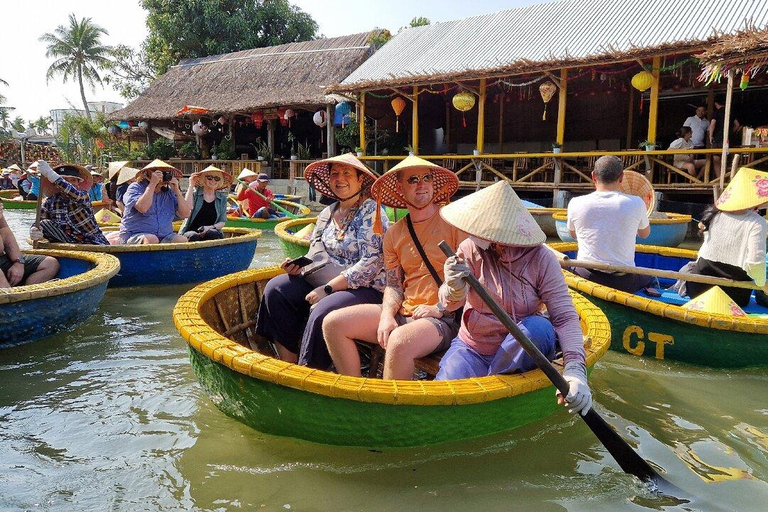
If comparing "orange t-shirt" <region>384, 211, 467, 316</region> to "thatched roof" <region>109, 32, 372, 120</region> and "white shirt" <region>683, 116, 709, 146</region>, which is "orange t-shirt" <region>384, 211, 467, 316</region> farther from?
"thatched roof" <region>109, 32, 372, 120</region>

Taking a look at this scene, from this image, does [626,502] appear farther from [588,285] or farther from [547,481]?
[588,285]

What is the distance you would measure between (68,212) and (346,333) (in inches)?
156

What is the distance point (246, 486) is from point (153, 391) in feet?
4.45

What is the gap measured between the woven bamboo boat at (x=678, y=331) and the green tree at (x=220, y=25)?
2425 centimetres

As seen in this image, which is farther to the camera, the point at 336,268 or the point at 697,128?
the point at 697,128

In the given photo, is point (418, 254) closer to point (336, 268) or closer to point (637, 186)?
point (336, 268)

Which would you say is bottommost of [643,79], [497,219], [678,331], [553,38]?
[678,331]

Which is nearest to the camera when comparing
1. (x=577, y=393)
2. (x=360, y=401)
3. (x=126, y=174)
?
(x=577, y=393)

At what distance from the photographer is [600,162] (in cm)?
397

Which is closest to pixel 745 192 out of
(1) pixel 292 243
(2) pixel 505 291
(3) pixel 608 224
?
(3) pixel 608 224

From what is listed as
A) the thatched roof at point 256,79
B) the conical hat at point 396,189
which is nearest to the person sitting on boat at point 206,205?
the conical hat at point 396,189

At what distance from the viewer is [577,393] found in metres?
2.12

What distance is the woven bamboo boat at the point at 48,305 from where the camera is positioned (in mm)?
3785

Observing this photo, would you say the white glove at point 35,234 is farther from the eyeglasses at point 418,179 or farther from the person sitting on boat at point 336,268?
the eyeglasses at point 418,179
